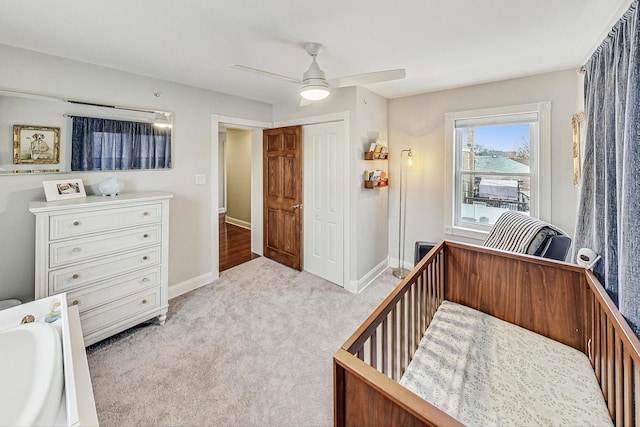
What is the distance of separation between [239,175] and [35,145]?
4.26 m

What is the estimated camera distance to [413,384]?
1.29m

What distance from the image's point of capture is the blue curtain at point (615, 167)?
1249 mm

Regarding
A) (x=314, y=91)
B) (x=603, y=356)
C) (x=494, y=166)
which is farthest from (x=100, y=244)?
(x=494, y=166)

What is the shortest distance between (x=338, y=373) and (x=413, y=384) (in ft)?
1.75

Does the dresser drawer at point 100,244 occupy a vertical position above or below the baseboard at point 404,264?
above

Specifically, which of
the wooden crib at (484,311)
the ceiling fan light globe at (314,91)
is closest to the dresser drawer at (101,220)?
the ceiling fan light globe at (314,91)

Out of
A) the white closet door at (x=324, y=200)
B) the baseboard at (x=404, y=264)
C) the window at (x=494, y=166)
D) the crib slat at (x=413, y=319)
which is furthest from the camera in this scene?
the baseboard at (x=404, y=264)

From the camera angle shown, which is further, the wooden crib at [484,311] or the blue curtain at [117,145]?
the blue curtain at [117,145]

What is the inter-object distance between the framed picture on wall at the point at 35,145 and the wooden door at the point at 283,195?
7.66 ft

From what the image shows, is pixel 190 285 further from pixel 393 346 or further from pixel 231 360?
pixel 393 346

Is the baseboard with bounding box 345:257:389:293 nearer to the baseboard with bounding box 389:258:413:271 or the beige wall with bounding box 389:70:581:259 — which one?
the baseboard with bounding box 389:258:413:271

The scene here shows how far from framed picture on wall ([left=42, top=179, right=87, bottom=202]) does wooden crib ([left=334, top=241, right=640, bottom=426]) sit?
262 centimetres

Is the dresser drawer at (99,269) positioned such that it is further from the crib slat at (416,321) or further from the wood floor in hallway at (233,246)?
the crib slat at (416,321)

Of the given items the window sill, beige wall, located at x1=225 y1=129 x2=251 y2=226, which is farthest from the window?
beige wall, located at x1=225 y1=129 x2=251 y2=226
